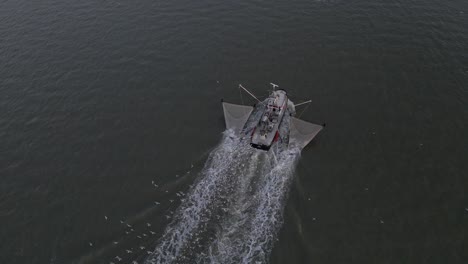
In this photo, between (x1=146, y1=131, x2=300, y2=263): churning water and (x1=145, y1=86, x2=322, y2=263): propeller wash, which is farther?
(x1=145, y1=86, x2=322, y2=263): propeller wash

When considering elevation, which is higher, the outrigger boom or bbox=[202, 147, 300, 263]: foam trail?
the outrigger boom

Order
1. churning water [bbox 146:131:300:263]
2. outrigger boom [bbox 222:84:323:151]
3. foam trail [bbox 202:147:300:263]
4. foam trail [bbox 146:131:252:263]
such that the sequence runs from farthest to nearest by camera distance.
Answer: outrigger boom [bbox 222:84:323:151] → foam trail [bbox 146:131:252:263] → churning water [bbox 146:131:300:263] → foam trail [bbox 202:147:300:263]

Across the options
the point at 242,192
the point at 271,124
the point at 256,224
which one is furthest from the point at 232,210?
the point at 271,124

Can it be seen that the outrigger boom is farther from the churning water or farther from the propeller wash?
the churning water

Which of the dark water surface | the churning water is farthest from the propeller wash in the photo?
the dark water surface

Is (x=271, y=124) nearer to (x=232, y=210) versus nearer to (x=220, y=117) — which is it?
(x=220, y=117)

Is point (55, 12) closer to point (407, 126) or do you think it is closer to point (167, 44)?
point (167, 44)
